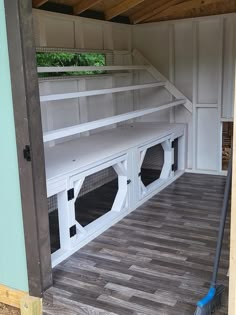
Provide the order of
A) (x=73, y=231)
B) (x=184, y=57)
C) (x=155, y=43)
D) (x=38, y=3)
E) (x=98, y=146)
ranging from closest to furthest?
(x=73, y=231), (x=38, y=3), (x=98, y=146), (x=184, y=57), (x=155, y=43)

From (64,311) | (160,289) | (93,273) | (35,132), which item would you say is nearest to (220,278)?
(160,289)

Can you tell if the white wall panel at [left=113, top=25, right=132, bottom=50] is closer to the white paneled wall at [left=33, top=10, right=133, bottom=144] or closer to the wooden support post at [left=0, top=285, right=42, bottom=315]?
the white paneled wall at [left=33, top=10, right=133, bottom=144]

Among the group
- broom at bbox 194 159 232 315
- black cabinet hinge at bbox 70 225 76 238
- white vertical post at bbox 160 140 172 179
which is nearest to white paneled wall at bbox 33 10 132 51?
white vertical post at bbox 160 140 172 179

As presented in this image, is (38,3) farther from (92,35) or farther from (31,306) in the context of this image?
(31,306)

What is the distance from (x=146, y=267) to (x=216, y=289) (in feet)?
2.30

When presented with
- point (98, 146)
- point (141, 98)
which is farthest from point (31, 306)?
point (141, 98)

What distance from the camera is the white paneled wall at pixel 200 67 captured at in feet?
17.7

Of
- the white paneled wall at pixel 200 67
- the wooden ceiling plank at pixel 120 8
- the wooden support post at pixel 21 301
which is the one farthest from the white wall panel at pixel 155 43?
the wooden support post at pixel 21 301

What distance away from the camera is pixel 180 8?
17.8 feet

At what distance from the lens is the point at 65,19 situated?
15.1 ft

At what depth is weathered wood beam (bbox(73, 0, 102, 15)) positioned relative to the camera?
452 cm

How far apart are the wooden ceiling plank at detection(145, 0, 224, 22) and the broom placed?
3.63 metres

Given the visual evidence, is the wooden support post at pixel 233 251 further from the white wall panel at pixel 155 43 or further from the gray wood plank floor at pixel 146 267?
the white wall panel at pixel 155 43

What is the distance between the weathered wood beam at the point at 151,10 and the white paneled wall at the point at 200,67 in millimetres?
131
